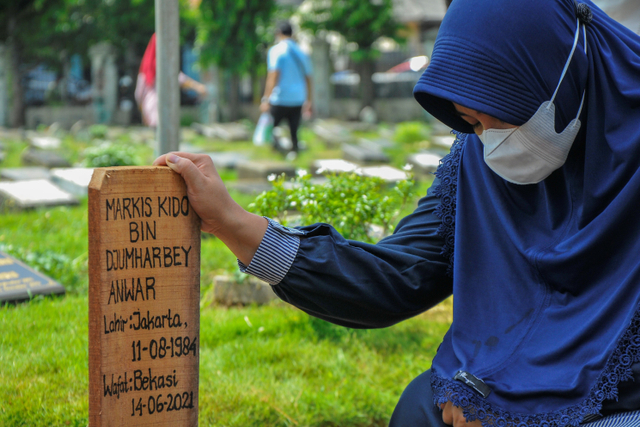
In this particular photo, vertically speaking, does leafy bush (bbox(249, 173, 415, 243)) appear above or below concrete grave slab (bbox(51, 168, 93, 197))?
above

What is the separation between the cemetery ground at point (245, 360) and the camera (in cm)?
237

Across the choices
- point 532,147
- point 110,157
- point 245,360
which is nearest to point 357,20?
point 110,157

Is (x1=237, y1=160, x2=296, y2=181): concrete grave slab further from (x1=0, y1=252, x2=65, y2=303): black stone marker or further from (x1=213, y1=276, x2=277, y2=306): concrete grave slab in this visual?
(x1=0, y1=252, x2=65, y2=303): black stone marker

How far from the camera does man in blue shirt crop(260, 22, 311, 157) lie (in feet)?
28.8

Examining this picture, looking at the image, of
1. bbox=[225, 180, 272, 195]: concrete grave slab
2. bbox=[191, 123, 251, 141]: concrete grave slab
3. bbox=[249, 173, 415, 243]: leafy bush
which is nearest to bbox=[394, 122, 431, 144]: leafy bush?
bbox=[191, 123, 251, 141]: concrete grave slab

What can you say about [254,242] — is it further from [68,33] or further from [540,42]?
[68,33]

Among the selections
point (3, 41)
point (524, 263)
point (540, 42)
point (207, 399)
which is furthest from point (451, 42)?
point (3, 41)

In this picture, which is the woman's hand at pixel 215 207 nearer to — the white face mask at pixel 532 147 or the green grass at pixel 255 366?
the white face mask at pixel 532 147

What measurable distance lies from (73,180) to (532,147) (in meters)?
5.60

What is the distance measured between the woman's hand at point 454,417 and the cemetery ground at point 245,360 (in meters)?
0.97

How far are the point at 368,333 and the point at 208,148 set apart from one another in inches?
323

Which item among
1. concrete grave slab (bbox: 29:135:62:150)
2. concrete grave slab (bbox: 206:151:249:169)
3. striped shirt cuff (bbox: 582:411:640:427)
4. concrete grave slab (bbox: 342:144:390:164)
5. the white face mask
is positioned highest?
the white face mask

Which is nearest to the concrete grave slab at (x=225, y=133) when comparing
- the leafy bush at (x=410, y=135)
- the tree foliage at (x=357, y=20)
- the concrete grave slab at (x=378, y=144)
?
the concrete grave slab at (x=378, y=144)

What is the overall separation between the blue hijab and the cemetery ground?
988mm
